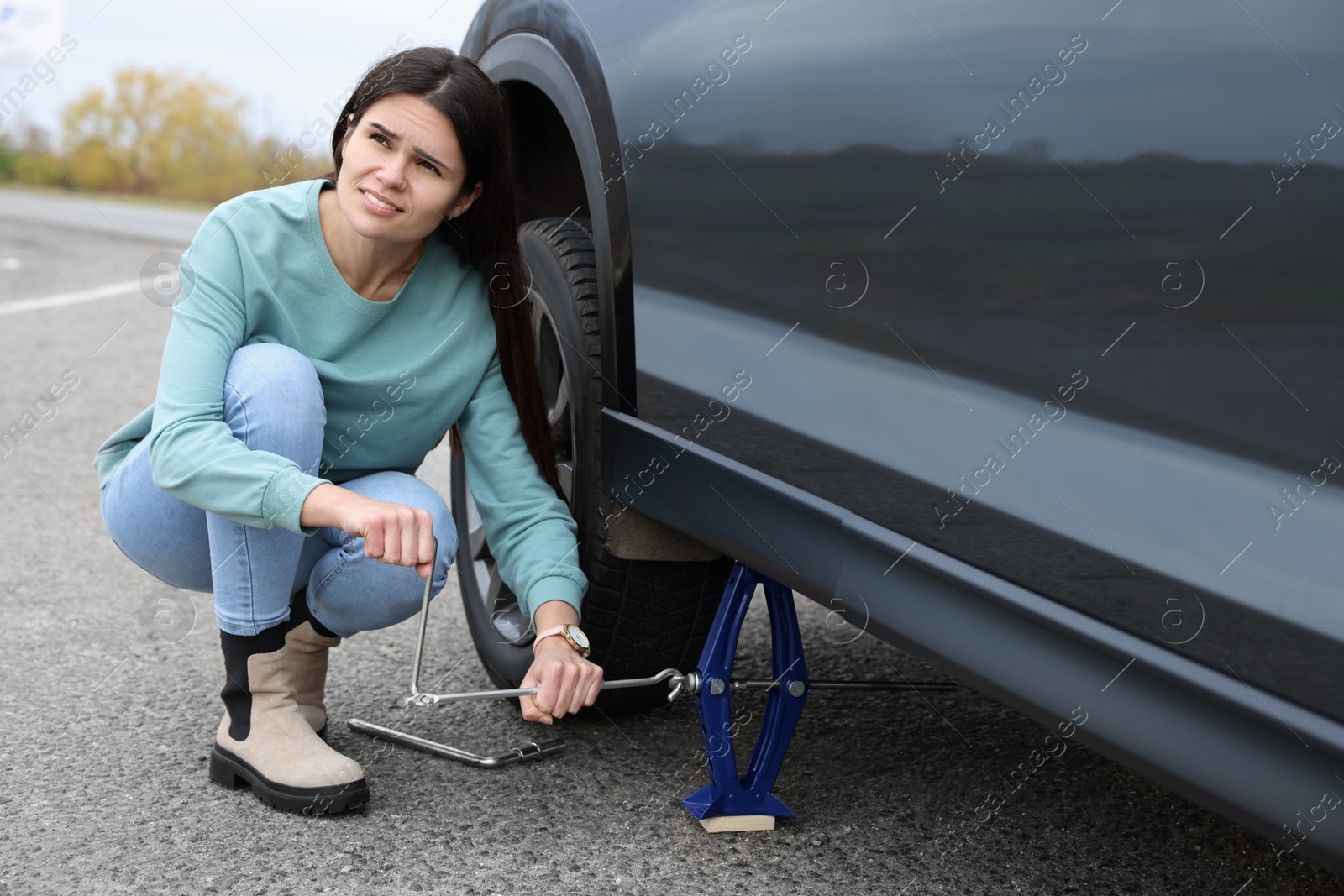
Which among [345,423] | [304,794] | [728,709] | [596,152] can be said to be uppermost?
[596,152]

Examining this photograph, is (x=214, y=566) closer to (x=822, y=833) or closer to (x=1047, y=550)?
(x=822, y=833)

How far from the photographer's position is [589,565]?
1.92 m

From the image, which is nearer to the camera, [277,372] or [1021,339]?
[1021,339]

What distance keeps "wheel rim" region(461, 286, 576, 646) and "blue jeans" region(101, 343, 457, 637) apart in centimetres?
22

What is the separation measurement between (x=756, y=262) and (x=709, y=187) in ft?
0.42

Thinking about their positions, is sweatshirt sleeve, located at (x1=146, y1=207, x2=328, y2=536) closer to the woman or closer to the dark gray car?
the woman

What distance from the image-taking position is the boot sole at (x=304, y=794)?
1773 millimetres

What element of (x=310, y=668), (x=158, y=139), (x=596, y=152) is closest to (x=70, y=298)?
(x=310, y=668)

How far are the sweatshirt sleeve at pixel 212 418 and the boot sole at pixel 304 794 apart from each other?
40 centimetres

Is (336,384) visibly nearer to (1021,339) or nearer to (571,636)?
(571,636)

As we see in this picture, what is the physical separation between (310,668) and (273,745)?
22 cm

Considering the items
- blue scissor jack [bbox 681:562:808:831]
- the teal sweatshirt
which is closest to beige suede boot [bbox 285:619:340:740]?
the teal sweatshirt

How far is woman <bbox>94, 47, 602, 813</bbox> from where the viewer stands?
163cm

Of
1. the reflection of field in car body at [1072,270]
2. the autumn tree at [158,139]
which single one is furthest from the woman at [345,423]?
the autumn tree at [158,139]
